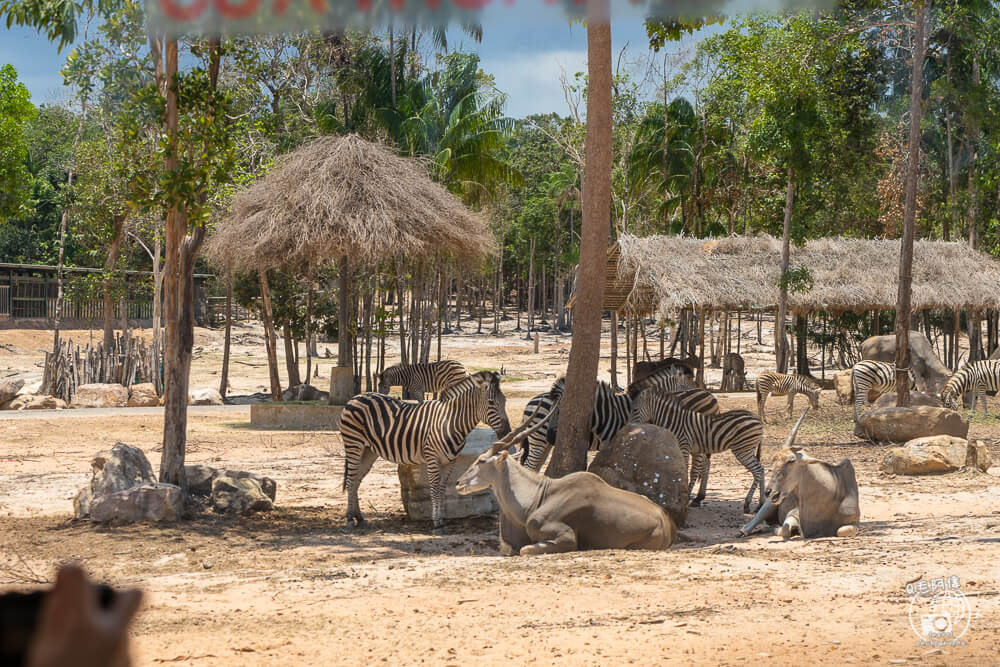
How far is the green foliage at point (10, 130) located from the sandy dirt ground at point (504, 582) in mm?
5608

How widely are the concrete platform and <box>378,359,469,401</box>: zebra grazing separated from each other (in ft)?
7.54

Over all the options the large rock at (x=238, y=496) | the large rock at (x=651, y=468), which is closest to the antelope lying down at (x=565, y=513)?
the large rock at (x=651, y=468)

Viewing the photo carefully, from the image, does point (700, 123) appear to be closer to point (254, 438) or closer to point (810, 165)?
point (810, 165)

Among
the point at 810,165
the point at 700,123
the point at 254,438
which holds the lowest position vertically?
the point at 254,438

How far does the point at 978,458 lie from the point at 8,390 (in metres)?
21.4

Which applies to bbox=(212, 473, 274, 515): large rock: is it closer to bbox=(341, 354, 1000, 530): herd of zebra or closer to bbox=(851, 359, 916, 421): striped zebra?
bbox=(341, 354, 1000, 530): herd of zebra

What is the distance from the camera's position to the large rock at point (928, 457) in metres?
12.5

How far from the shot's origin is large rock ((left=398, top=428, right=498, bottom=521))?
11.1 m

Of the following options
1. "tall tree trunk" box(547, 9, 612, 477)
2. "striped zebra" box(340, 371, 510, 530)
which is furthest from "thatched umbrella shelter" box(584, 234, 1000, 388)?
"striped zebra" box(340, 371, 510, 530)

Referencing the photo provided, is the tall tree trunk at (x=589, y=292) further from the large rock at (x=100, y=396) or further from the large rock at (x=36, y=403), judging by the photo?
the large rock at (x=36, y=403)

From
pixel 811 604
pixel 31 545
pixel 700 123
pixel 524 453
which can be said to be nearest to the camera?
pixel 811 604

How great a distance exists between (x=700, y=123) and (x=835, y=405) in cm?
1283

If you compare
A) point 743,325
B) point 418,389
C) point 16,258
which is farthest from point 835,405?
point 16,258

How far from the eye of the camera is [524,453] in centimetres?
1211
